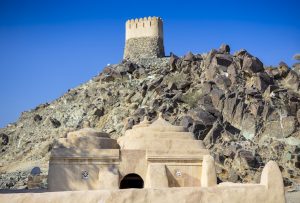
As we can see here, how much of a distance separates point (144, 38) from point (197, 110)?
19607mm

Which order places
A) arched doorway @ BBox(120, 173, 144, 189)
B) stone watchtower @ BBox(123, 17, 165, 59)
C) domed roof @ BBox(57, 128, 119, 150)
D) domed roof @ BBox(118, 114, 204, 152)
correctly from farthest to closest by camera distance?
stone watchtower @ BBox(123, 17, 165, 59)
arched doorway @ BBox(120, 173, 144, 189)
domed roof @ BBox(118, 114, 204, 152)
domed roof @ BBox(57, 128, 119, 150)

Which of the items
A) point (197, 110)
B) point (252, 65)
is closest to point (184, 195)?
point (197, 110)

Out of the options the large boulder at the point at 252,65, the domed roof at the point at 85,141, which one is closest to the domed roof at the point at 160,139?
the domed roof at the point at 85,141

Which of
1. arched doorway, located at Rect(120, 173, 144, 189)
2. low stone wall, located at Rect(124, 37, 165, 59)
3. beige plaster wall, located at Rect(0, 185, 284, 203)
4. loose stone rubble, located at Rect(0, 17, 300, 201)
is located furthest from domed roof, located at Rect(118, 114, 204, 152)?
low stone wall, located at Rect(124, 37, 165, 59)

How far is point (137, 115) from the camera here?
4619 centimetres

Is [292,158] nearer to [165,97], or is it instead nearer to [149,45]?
[165,97]

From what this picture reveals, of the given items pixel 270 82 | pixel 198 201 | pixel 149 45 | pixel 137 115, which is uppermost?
pixel 149 45

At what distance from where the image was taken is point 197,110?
4388cm

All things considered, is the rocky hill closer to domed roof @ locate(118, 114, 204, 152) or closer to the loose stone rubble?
the loose stone rubble

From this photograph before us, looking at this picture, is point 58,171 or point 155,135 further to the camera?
point 155,135

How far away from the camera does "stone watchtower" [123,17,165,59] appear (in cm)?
6028

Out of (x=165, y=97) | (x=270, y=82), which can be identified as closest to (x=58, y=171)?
(x=165, y=97)

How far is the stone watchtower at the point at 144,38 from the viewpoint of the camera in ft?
198

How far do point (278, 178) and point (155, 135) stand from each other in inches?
299
